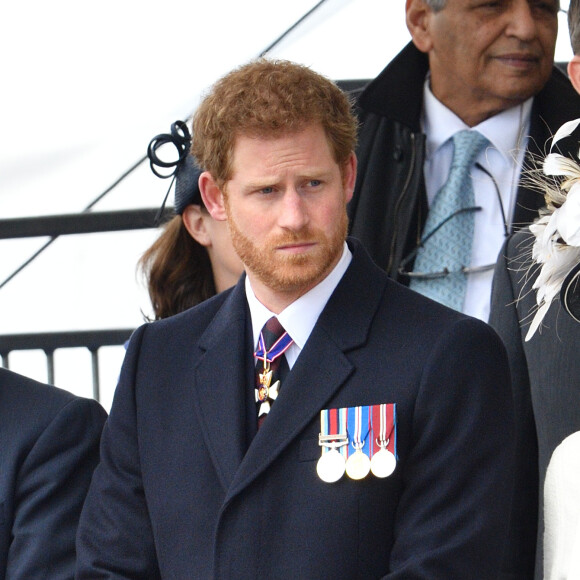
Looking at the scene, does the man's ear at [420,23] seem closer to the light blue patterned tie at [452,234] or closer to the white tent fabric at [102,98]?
the light blue patterned tie at [452,234]

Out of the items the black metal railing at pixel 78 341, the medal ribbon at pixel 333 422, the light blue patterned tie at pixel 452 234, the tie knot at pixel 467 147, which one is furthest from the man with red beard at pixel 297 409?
the black metal railing at pixel 78 341

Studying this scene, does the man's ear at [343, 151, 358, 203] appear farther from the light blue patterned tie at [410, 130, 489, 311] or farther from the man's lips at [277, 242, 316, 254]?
the light blue patterned tie at [410, 130, 489, 311]

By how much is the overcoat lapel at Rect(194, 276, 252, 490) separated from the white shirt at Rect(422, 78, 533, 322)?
30.8 inches

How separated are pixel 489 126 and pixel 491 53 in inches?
6.9

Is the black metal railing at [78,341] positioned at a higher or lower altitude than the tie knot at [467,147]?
lower

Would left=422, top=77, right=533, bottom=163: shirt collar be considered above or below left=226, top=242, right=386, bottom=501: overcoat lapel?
above

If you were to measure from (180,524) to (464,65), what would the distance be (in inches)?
58.1

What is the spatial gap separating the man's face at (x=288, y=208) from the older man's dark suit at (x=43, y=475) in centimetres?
52

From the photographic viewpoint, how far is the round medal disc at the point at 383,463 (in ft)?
7.09

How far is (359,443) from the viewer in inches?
86.0

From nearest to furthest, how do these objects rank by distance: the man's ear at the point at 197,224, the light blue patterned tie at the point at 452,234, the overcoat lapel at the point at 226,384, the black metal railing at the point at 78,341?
the overcoat lapel at the point at 226,384 → the light blue patterned tie at the point at 452,234 → the man's ear at the point at 197,224 → the black metal railing at the point at 78,341

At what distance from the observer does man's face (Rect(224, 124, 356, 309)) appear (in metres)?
2.25

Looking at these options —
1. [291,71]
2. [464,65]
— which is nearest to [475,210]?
[464,65]

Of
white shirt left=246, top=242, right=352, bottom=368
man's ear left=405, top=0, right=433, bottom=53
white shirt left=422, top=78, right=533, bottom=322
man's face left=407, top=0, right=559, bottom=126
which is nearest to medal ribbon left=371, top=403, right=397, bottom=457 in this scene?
white shirt left=246, top=242, right=352, bottom=368
